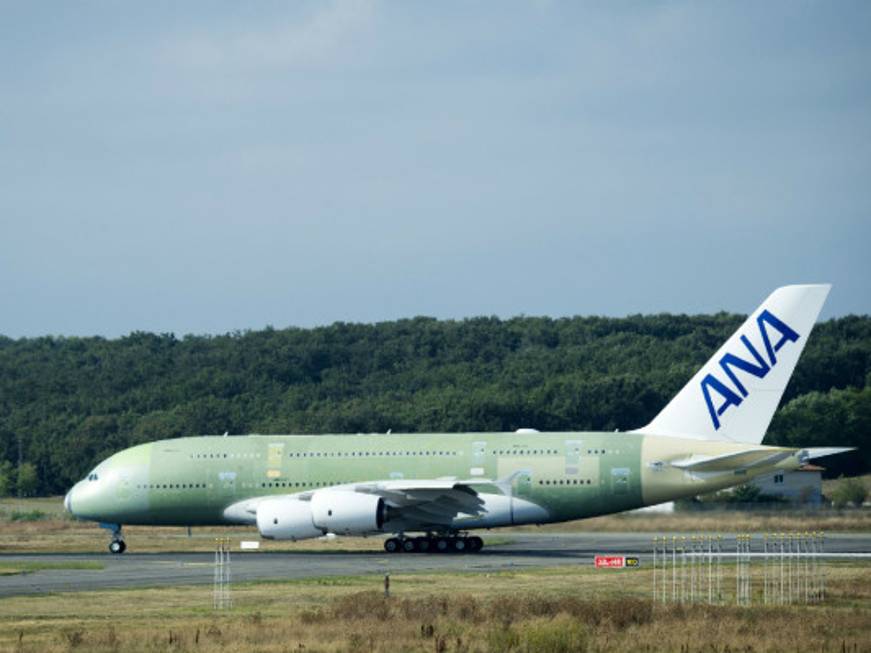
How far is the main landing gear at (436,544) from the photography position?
4841 centimetres

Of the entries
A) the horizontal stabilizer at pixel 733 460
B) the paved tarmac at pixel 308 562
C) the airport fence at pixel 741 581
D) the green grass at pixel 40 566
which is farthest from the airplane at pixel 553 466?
the green grass at pixel 40 566

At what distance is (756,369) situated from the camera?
4688cm

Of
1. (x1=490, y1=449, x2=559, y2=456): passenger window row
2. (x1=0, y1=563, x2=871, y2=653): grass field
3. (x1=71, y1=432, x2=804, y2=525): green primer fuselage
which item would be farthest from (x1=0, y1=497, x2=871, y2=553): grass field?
(x1=0, y1=563, x2=871, y2=653): grass field

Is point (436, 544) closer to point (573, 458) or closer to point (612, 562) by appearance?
point (573, 458)

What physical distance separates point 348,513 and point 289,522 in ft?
6.79

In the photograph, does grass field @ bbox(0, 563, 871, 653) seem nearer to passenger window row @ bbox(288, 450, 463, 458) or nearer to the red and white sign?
the red and white sign

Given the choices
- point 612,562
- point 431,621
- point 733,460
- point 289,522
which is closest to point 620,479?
point 733,460

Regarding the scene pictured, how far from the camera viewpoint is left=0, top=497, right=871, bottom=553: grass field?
54.9 metres

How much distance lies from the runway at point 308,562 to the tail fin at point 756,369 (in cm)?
378

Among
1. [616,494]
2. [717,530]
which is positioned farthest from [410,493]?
[717,530]

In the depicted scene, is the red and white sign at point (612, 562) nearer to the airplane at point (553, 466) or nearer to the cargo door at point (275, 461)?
the airplane at point (553, 466)

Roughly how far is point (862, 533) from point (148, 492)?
25.5 meters

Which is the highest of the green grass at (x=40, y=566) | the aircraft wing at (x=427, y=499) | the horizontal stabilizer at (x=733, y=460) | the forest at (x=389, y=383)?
the forest at (x=389, y=383)

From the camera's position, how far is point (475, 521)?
4797 centimetres
